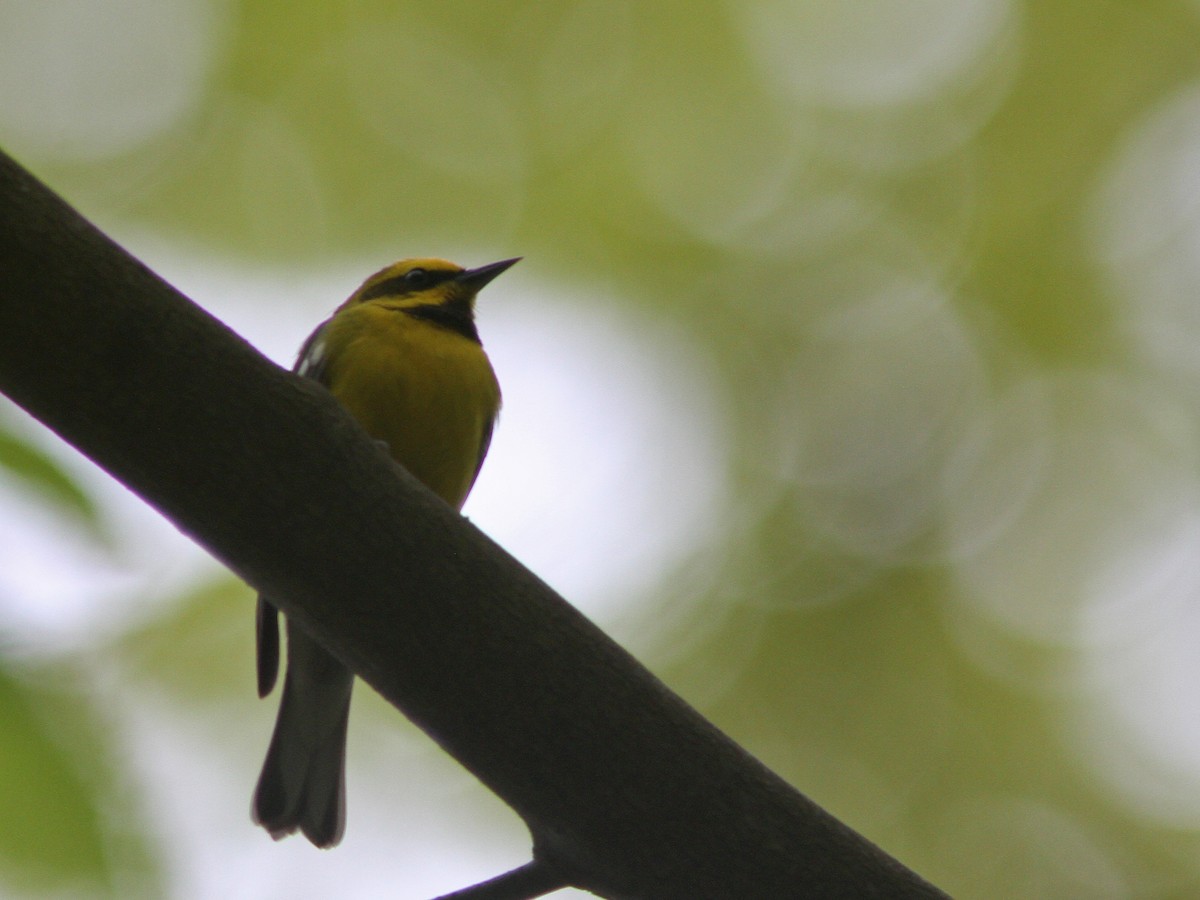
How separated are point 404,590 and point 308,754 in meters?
2.42

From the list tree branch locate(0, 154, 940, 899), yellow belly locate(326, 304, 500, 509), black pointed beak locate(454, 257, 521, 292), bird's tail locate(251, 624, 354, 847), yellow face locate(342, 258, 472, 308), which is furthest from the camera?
black pointed beak locate(454, 257, 521, 292)

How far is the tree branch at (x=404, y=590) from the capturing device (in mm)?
2623

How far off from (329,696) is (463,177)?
6463mm

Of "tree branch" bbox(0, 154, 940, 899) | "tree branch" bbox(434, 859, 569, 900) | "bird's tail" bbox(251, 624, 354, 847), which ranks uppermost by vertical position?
"bird's tail" bbox(251, 624, 354, 847)

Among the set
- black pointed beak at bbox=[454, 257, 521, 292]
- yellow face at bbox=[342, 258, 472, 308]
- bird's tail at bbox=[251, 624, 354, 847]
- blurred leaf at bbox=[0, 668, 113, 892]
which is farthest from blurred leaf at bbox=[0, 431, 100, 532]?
black pointed beak at bbox=[454, 257, 521, 292]

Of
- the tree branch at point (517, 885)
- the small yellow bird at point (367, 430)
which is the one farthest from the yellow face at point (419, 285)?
the tree branch at point (517, 885)

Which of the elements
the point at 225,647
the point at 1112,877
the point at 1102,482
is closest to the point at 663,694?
the point at 225,647

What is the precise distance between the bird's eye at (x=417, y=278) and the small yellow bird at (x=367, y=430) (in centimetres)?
49

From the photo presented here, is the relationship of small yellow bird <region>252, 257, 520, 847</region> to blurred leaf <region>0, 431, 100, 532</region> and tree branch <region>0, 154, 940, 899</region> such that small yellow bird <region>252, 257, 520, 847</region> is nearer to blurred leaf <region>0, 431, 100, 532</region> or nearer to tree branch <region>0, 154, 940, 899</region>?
tree branch <region>0, 154, 940, 899</region>

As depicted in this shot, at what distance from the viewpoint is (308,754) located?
4965mm

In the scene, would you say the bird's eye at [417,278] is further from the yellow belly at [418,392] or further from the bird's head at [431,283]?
the yellow belly at [418,392]

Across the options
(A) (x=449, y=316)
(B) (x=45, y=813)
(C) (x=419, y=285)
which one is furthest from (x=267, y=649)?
(B) (x=45, y=813)

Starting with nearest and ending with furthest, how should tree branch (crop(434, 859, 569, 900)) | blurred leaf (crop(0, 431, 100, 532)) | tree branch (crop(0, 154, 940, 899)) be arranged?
blurred leaf (crop(0, 431, 100, 532)) → tree branch (crop(0, 154, 940, 899)) → tree branch (crop(434, 859, 569, 900))

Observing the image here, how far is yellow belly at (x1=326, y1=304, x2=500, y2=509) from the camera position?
5230 millimetres
